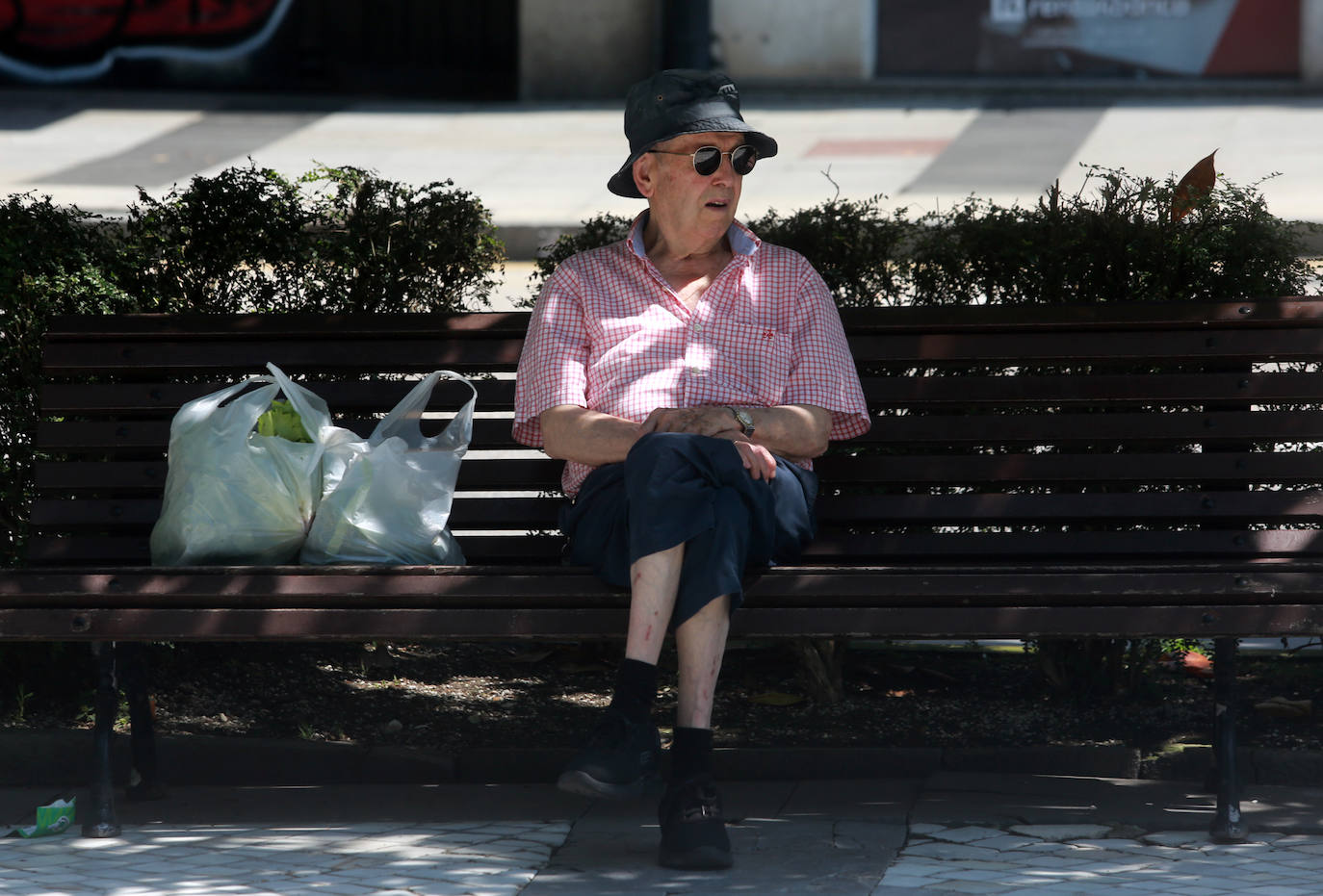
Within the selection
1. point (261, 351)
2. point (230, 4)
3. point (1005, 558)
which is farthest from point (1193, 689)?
point (230, 4)

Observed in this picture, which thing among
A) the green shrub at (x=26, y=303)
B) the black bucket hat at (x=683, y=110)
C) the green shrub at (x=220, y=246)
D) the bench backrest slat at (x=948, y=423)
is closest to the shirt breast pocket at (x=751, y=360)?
the bench backrest slat at (x=948, y=423)

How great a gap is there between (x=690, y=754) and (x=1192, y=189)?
206cm

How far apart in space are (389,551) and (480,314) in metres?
0.78

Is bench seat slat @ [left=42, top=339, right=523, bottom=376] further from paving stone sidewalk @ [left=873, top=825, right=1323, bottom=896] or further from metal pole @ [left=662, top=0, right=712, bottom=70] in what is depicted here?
metal pole @ [left=662, top=0, right=712, bottom=70]

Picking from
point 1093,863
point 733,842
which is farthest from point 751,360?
point 1093,863

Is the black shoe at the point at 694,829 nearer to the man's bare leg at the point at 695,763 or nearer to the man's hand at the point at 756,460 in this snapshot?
the man's bare leg at the point at 695,763

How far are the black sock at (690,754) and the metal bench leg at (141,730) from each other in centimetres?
139

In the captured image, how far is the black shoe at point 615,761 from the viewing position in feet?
11.7

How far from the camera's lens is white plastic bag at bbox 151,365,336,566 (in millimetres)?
4051

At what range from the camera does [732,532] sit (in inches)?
146

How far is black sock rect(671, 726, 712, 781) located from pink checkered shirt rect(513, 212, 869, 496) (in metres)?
0.79

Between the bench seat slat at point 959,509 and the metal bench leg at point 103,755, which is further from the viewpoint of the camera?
the bench seat slat at point 959,509

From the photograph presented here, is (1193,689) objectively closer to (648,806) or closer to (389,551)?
(648,806)

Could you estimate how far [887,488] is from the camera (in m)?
4.52
